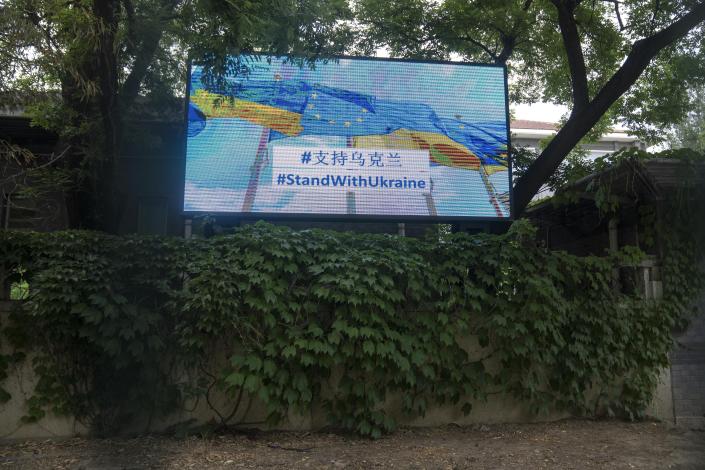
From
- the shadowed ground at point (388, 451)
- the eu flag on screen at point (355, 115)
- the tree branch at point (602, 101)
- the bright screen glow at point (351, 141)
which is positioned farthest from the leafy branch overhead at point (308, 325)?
the tree branch at point (602, 101)

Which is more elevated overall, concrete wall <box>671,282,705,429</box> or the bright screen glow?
the bright screen glow

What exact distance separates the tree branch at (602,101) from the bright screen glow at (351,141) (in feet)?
2.63

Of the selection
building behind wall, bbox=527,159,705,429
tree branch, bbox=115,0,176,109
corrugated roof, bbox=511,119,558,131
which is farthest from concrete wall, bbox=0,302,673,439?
corrugated roof, bbox=511,119,558,131

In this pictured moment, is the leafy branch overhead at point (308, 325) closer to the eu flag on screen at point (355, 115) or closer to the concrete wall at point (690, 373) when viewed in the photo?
the concrete wall at point (690, 373)

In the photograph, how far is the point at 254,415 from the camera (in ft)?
20.6

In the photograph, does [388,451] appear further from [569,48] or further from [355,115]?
[569,48]

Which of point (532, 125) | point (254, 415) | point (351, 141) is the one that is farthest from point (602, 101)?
point (532, 125)

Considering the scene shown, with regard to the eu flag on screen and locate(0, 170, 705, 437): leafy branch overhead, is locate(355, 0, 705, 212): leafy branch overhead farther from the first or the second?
locate(0, 170, 705, 437): leafy branch overhead

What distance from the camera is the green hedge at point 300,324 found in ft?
18.8

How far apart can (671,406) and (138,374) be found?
6348 millimetres

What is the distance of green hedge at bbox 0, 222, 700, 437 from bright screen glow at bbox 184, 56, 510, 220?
72.1 inches

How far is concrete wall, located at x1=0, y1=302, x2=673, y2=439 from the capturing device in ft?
19.0

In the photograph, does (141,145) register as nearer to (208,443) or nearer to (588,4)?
(208,443)

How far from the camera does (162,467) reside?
204 inches
